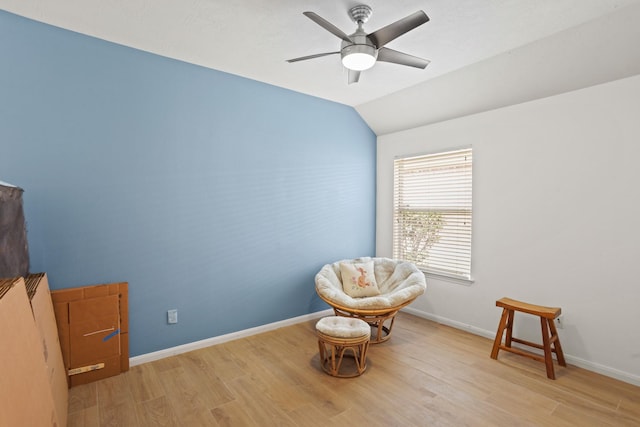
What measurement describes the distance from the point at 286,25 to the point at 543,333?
317 cm

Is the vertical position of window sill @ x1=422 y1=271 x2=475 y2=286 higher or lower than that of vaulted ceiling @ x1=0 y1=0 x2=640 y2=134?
lower

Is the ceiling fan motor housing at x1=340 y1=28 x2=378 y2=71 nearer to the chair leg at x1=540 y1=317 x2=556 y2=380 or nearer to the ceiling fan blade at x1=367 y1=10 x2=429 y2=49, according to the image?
the ceiling fan blade at x1=367 y1=10 x2=429 y2=49

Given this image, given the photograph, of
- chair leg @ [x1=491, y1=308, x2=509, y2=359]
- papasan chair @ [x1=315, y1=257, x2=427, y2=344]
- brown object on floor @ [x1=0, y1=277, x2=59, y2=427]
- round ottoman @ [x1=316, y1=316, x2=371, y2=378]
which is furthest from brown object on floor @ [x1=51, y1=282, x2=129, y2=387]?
chair leg @ [x1=491, y1=308, x2=509, y2=359]

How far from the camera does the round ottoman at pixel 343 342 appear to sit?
265cm

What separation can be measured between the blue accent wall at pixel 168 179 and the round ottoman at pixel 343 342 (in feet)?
3.43

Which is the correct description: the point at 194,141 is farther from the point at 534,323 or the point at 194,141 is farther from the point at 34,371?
the point at 534,323

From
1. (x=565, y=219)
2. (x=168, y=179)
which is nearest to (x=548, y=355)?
(x=565, y=219)

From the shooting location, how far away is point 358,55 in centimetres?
225

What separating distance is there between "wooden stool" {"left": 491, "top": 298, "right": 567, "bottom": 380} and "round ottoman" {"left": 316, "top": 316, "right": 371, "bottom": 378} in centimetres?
127

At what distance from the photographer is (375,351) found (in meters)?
3.19

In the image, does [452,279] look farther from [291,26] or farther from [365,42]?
[291,26]

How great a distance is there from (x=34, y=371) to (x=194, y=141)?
2122 mm

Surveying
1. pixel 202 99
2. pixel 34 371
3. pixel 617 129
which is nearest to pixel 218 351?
pixel 34 371

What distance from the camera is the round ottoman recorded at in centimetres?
265
